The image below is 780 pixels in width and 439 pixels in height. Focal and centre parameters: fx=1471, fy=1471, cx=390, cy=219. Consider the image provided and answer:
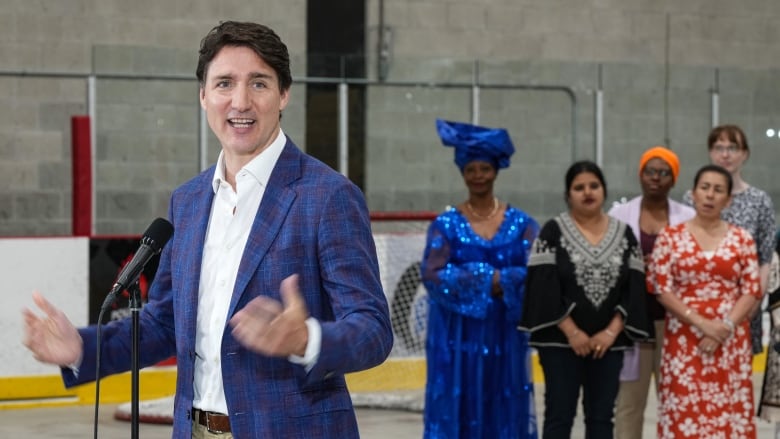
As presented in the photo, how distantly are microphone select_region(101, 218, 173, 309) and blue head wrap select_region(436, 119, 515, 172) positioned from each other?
385cm

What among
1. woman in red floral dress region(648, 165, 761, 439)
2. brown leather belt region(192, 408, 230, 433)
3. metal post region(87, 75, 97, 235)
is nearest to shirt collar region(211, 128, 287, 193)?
brown leather belt region(192, 408, 230, 433)

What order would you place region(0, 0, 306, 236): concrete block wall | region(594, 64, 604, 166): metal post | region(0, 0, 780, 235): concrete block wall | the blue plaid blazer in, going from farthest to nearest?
region(594, 64, 604, 166): metal post → region(0, 0, 780, 235): concrete block wall → region(0, 0, 306, 236): concrete block wall → the blue plaid blazer

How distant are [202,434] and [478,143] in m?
3.95

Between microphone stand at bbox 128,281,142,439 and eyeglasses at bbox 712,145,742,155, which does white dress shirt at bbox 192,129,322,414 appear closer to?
microphone stand at bbox 128,281,142,439

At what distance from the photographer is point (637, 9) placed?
1273 cm

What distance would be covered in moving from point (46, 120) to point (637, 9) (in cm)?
523

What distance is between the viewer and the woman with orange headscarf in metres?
6.25

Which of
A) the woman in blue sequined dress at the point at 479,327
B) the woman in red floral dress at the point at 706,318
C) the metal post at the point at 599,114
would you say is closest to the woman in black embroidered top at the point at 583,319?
the woman in red floral dress at the point at 706,318

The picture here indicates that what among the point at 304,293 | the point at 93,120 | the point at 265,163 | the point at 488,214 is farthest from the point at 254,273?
the point at 93,120

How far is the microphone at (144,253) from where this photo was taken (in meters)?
2.60

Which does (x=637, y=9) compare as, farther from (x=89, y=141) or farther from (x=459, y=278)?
(x=459, y=278)

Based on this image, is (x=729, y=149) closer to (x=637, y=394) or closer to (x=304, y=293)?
(x=637, y=394)

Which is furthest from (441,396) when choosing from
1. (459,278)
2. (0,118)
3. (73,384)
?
(0,118)

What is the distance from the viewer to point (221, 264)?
261cm
